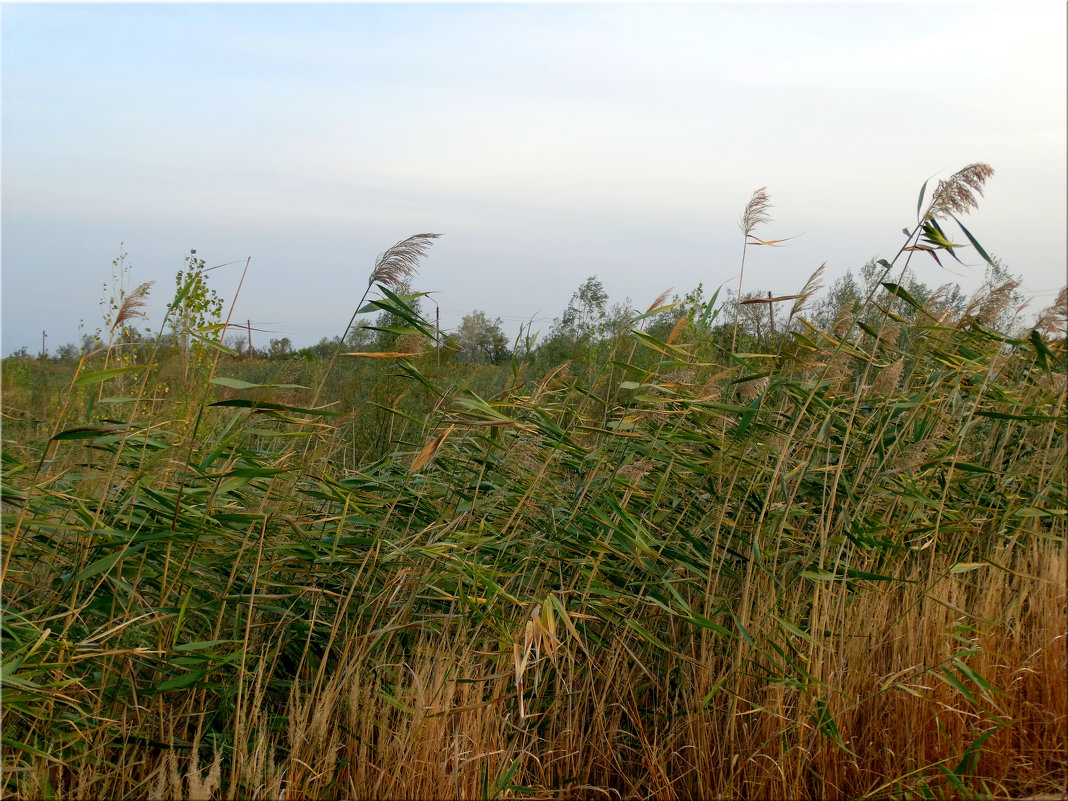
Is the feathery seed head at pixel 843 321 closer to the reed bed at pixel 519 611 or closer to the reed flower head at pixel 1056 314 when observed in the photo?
the reed bed at pixel 519 611

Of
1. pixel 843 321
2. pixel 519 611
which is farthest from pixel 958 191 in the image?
pixel 519 611

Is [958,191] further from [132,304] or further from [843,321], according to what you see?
[132,304]

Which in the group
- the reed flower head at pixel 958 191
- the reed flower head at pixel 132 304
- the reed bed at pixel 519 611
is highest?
the reed flower head at pixel 958 191

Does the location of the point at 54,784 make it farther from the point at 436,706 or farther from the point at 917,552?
the point at 917,552

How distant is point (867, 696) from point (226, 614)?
245 cm

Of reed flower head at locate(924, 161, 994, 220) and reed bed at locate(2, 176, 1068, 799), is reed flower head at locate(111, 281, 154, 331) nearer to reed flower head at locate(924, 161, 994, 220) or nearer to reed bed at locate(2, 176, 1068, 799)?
reed bed at locate(2, 176, 1068, 799)

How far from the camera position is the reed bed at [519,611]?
2.29 meters

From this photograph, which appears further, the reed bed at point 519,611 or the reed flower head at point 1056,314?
the reed flower head at point 1056,314

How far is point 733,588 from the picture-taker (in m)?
3.20

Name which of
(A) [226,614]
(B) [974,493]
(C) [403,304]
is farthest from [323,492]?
(B) [974,493]

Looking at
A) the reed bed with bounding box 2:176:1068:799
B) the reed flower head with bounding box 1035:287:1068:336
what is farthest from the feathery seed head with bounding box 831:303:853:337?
the reed flower head with bounding box 1035:287:1068:336

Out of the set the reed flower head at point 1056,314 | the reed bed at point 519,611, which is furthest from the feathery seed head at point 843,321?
the reed flower head at point 1056,314

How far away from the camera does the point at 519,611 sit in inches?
108

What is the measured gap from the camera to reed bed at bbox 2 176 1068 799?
2.29m
